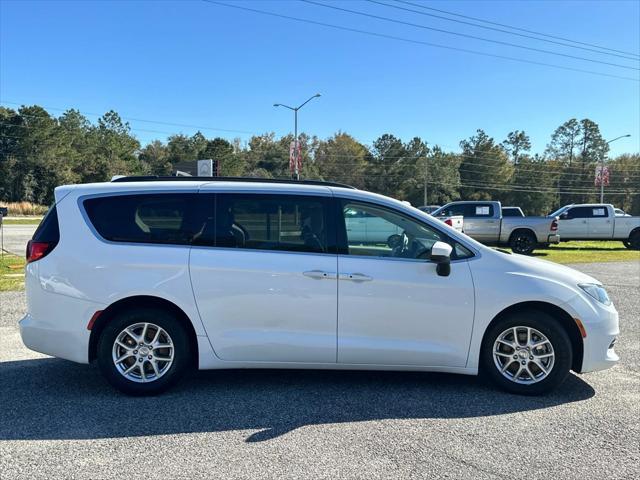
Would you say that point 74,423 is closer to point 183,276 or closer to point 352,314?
point 183,276

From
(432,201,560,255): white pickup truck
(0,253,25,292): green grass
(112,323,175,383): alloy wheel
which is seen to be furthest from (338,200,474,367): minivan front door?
(432,201,560,255): white pickup truck

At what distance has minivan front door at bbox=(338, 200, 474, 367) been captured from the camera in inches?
164

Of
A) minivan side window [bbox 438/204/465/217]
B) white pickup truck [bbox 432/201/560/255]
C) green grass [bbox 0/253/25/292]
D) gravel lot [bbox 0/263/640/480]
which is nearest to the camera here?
gravel lot [bbox 0/263/640/480]

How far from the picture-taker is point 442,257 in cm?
414

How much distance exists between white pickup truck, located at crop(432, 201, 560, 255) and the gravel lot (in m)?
14.2

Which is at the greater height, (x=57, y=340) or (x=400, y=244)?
(x=400, y=244)

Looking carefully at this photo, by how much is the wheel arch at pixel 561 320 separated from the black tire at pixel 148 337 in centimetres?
261

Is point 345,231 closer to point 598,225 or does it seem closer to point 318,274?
point 318,274

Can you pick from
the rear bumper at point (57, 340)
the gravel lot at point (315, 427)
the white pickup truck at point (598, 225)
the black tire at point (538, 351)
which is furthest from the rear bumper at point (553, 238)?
the rear bumper at point (57, 340)

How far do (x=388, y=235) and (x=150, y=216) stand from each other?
2107 mm

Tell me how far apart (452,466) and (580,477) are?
0.76 meters

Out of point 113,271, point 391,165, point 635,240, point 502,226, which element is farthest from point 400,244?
point 391,165

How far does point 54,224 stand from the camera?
431cm

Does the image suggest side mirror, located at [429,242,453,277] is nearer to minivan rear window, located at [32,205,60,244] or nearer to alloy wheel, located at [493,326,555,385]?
alloy wheel, located at [493,326,555,385]
